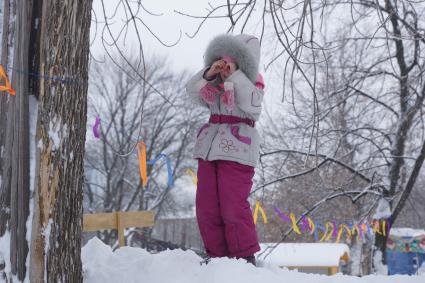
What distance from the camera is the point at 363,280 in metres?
2.80

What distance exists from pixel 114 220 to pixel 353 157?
7615 millimetres

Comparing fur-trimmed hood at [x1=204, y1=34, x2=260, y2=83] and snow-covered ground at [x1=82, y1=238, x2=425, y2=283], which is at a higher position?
fur-trimmed hood at [x1=204, y1=34, x2=260, y2=83]

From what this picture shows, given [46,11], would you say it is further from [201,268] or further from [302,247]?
[302,247]

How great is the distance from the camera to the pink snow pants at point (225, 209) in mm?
3346

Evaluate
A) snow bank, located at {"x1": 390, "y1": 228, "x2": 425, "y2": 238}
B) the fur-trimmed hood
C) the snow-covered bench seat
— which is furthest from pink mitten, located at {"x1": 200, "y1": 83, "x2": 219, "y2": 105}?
snow bank, located at {"x1": 390, "y1": 228, "x2": 425, "y2": 238}

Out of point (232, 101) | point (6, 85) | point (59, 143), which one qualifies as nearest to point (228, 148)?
point (232, 101)

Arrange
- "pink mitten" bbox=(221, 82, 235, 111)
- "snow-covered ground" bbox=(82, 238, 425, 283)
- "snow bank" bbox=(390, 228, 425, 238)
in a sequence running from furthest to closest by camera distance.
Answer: "snow bank" bbox=(390, 228, 425, 238)
"pink mitten" bbox=(221, 82, 235, 111)
"snow-covered ground" bbox=(82, 238, 425, 283)

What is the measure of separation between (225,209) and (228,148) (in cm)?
38

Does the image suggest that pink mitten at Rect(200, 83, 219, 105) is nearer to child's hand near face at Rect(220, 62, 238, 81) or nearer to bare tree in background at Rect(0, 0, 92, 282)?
child's hand near face at Rect(220, 62, 238, 81)

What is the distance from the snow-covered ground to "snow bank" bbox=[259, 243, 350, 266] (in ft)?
51.5

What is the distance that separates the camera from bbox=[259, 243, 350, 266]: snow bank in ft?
61.4

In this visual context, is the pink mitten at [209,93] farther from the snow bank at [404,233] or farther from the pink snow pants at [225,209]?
the snow bank at [404,233]

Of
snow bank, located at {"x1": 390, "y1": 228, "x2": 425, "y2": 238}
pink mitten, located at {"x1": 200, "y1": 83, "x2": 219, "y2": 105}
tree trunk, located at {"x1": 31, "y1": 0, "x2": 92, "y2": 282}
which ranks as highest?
pink mitten, located at {"x1": 200, "y1": 83, "x2": 219, "y2": 105}

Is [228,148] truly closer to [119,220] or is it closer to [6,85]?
[6,85]
